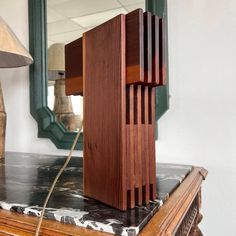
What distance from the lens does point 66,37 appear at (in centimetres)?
121

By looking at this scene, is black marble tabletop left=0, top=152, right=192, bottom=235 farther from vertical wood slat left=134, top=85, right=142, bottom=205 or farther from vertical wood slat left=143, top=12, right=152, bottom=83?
vertical wood slat left=143, top=12, right=152, bottom=83

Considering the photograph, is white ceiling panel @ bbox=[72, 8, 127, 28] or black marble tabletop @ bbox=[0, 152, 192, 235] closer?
black marble tabletop @ bbox=[0, 152, 192, 235]

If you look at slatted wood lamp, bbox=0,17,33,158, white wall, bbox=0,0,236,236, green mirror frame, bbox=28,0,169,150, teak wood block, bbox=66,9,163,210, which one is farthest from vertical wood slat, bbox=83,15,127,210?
green mirror frame, bbox=28,0,169,150

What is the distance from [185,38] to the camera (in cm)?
102

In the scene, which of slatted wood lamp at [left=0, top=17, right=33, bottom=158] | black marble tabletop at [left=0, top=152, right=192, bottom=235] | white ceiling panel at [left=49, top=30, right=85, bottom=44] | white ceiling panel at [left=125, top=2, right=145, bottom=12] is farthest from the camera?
white ceiling panel at [left=49, top=30, right=85, bottom=44]

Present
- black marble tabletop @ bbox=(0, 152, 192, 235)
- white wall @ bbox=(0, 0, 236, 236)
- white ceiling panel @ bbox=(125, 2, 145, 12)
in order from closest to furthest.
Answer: black marble tabletop @ bbox=(0, 152, 192, 235) < white wall @ bbox=(0, 0, 236, 236) < white ceiling panel @ bbox=(125, 2, 145, 12)

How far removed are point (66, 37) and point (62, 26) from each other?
2.6 inches

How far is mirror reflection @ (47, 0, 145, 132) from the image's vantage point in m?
1.13

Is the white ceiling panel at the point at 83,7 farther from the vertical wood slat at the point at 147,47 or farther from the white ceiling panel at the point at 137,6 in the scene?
the vertical wood slat at the point at 147,47

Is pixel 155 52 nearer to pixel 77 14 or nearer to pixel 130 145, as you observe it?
pixel 130 145

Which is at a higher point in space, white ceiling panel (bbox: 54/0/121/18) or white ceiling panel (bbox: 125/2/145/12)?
white ceiling panel (bbox: 54/0/121/18)

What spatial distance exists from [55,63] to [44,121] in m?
0.29

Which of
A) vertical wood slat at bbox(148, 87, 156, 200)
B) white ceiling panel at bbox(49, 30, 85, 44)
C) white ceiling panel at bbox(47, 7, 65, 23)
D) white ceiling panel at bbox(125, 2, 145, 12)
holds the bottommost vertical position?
vertical wood slat at bbox(148, 87, 156, 200)

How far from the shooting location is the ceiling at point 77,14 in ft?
3.66
